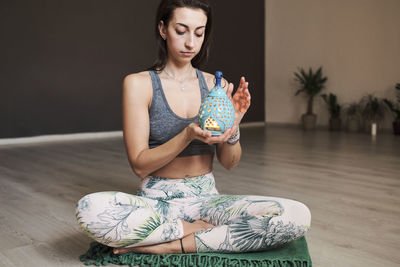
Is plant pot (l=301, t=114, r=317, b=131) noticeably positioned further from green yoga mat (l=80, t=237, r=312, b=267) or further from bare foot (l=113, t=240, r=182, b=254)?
bare foot (l=113, t=240, r=182, b=254)

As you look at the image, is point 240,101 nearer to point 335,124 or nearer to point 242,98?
point 242,98

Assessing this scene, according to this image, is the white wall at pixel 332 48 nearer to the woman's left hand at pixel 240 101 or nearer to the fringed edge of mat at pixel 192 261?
the woman's left hand at pixel 240 101

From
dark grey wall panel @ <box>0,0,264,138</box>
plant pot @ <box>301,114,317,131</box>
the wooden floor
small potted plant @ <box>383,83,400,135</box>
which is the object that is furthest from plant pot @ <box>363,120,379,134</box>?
dark grey wall panel @ <box>0,0,264,138</box>

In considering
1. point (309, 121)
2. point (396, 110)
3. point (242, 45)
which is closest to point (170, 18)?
point (396, 110)

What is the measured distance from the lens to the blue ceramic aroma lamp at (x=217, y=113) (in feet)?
4.22

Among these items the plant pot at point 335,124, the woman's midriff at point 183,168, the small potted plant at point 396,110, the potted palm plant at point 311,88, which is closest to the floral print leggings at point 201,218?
the woman's midriff at point 183,168

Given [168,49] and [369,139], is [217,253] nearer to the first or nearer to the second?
[168,49]

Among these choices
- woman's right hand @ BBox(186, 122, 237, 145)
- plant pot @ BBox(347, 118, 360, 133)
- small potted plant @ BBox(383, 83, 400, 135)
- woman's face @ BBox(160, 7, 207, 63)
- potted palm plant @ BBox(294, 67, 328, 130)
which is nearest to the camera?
woman's right hand @ BBox(186, 122, 237, 145)

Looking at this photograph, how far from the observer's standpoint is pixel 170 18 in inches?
58.3

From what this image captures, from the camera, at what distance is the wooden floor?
1.55m

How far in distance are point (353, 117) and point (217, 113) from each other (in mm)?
5183

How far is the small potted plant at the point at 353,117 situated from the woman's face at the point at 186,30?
16.4 feet

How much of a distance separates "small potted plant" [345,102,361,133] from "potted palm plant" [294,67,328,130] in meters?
0.57

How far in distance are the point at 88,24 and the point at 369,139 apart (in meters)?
3.92
